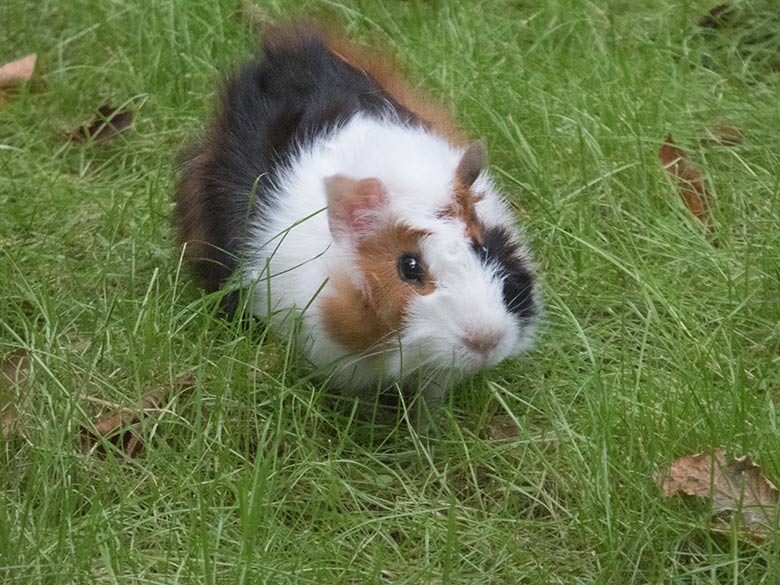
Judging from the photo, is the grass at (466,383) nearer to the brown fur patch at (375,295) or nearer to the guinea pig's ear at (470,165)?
the brown fur patch at (375,295)

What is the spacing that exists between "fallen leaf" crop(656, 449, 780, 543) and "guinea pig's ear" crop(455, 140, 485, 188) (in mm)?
838

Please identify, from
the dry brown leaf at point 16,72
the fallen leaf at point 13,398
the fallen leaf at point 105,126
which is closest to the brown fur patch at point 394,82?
the fallen leaf at point 105,126

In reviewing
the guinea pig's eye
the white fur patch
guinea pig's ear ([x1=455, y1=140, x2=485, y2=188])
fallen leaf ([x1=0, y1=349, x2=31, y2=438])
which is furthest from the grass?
guinea pig's ear ([x1=455, y1=140, x2=485, y2=188])

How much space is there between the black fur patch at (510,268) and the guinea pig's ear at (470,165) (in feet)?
0.44

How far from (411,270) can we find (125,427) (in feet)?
2.49

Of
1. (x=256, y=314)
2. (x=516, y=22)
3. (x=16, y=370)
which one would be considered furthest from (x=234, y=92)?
(x=516, y=22)

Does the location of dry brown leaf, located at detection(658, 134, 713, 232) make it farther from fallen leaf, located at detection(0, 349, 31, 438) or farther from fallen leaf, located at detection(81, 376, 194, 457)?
fallen leaf, located at detection(0, 349, 31, 438)

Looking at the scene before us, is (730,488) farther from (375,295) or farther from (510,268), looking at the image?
(375,295)

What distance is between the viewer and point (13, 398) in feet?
9.10

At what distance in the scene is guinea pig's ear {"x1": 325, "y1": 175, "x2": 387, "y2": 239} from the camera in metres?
2.76

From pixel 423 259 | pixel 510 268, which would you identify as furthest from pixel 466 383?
pixel 423 259

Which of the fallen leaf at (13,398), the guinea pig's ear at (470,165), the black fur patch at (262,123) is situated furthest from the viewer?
the black fur patch at (262,123)

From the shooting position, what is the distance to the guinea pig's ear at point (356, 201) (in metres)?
2.76

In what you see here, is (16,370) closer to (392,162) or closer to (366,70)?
(392,162)
